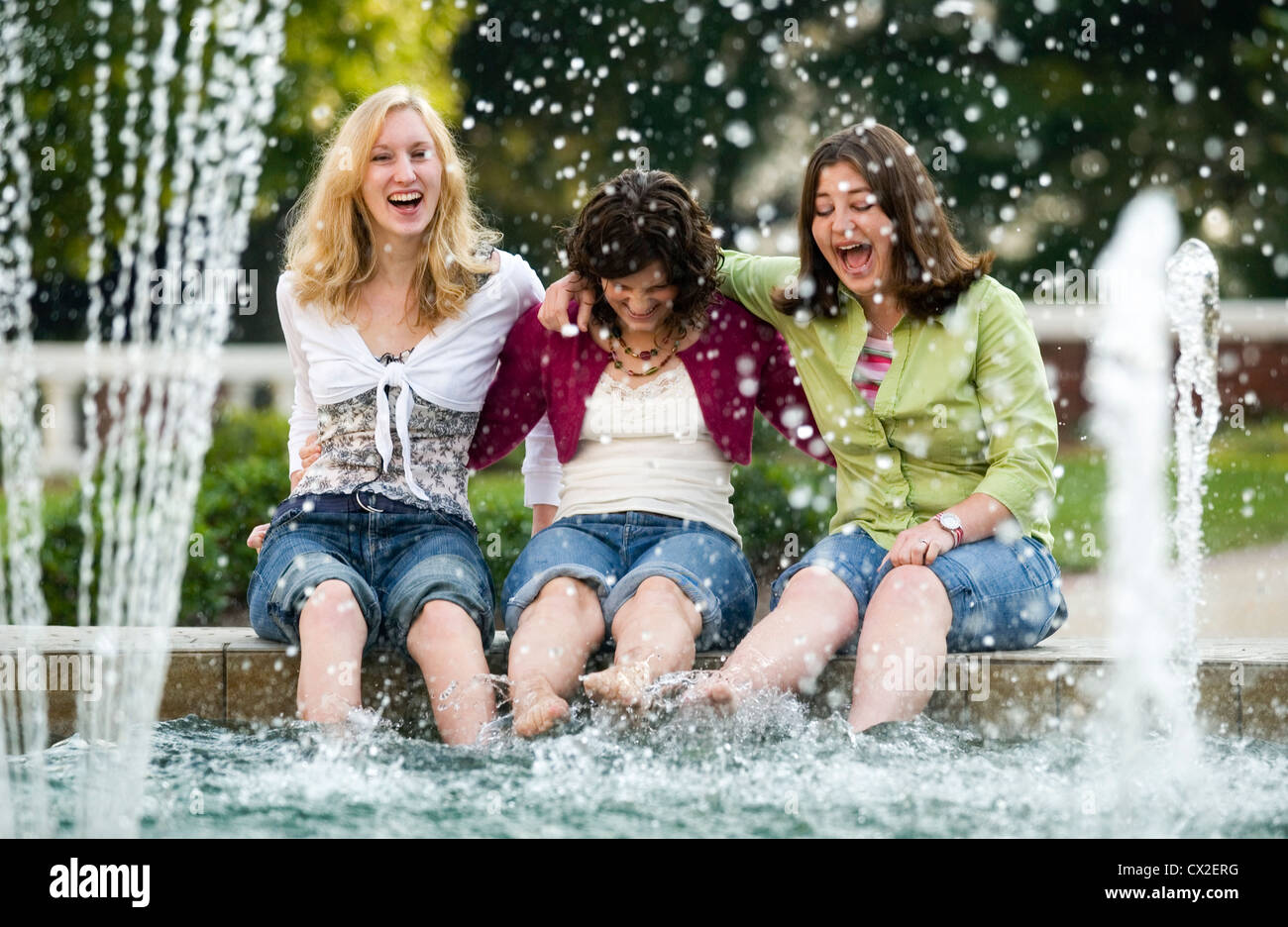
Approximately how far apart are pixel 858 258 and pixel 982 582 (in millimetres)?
817

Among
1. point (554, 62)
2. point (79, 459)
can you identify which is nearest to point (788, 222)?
point (554, 62)

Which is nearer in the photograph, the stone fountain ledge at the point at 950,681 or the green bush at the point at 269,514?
the stone fountain ledge at the point at 950,681

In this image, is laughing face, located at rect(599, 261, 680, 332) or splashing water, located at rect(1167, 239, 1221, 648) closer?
laughing face, located at rect(599, 261, 680, 332)

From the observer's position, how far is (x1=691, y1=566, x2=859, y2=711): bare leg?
3.36m

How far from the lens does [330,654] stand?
3402 millimetres

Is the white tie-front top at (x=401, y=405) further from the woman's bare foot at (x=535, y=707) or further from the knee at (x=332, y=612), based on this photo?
the woman's bare foot at (x=535, y=707)

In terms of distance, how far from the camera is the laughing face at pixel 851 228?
3.63 meters

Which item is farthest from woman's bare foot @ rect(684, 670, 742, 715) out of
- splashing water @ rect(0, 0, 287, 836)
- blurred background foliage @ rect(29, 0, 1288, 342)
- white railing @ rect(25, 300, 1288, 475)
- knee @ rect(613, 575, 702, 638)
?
blurred background foliage @ rect(29, 0, 1288, 342)

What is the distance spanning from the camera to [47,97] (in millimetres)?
10148

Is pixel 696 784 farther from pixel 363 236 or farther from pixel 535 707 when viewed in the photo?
pixel 363 236

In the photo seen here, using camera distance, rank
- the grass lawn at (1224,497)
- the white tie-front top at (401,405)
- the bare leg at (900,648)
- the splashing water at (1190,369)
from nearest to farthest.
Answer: the bare leg at (900,648) < the white tie-front top at (401,405) < the splashing water at (1190,369) < the grass lawn at (1224,497)

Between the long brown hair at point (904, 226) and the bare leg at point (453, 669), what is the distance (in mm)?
1155

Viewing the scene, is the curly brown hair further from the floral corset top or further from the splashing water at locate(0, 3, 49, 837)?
the splashing water at locate(0, 3, 49, 837)

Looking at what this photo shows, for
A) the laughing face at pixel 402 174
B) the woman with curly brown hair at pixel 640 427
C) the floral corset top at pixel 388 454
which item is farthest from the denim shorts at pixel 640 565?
the laughing face at pixel 402 174
